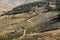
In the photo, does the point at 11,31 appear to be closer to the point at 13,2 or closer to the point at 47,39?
the point at 47,39

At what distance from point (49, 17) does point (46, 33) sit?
5822 millimetres

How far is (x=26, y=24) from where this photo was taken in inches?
915

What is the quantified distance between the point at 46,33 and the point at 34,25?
3393mm

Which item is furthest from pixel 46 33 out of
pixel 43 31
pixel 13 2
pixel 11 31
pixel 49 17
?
pixel 13 2

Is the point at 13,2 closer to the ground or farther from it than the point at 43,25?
closer to the ground

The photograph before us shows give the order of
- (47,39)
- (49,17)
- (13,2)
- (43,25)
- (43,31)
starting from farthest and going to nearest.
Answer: (13,2)
(49,17)
(43,25)
(43,31)
(47,39)

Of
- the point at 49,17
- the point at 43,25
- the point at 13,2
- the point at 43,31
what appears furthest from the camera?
the point at 13,2

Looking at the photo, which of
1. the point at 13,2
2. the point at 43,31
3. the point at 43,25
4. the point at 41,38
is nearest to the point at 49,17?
the point at 43,25

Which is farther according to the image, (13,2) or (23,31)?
(13,2)

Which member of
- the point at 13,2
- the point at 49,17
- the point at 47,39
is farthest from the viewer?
the point at 13,2

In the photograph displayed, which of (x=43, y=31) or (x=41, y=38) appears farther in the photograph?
(x=43, y=31)

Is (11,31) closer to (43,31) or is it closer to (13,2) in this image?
(43,31)

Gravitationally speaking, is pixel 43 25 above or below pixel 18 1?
above

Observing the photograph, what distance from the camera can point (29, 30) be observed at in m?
21.0
